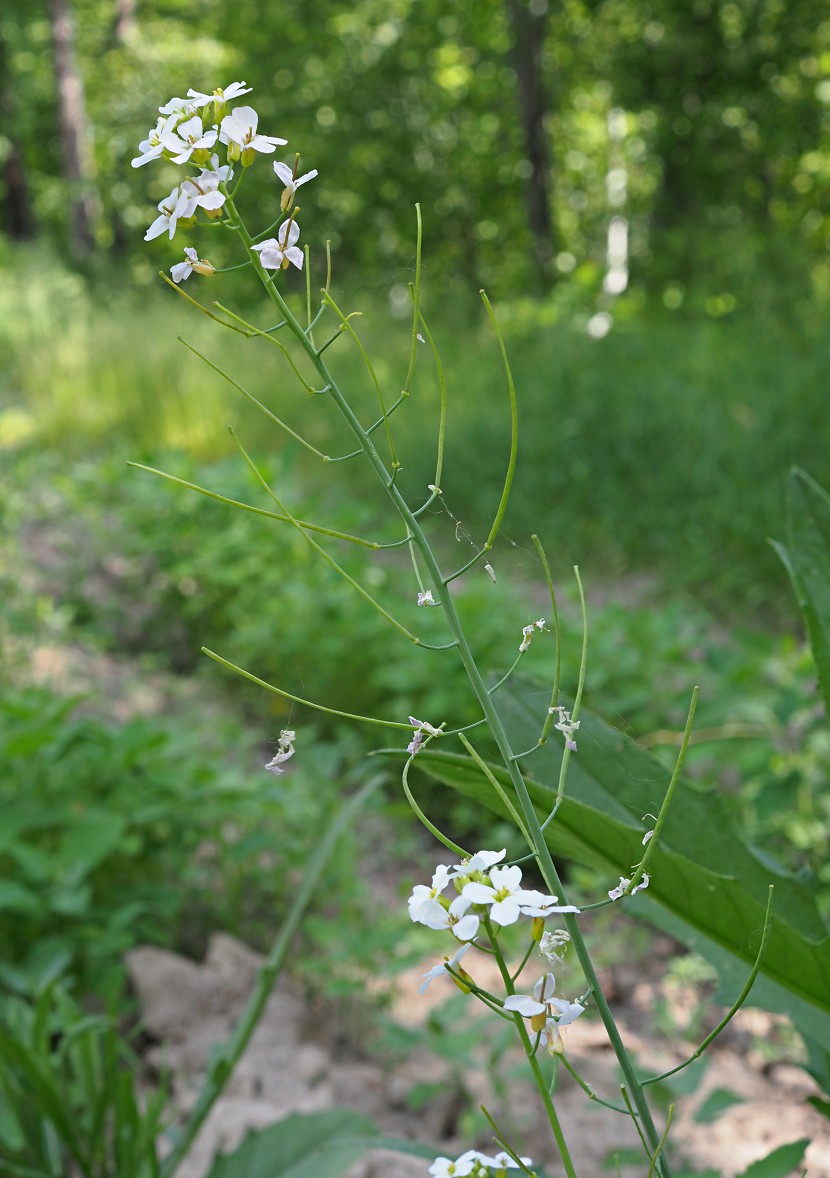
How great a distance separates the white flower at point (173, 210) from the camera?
0.54 metres

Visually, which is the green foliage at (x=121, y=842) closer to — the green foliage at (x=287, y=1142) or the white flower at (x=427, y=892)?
the green foliage at (x=287, y=1142)

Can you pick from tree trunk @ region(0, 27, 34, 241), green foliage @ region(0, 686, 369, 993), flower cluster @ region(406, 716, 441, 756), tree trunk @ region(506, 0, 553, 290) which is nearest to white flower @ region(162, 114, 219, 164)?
flower cluster @ region(406, 716, 441, 756)

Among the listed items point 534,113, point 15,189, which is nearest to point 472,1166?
point 534,113

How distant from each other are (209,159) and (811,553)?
829 millimetres

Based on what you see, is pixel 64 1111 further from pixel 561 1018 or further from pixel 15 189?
pixel 15 189

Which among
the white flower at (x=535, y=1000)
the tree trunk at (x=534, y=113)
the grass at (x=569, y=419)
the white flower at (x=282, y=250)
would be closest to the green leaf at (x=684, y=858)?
the white flower at (x=535, y=1000)

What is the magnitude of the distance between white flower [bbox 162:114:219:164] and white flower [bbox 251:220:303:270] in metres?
0.05

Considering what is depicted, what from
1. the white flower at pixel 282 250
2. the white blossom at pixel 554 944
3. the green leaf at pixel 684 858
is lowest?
the green leaf at pixel 684 858

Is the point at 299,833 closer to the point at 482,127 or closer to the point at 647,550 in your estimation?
the point at 647,550

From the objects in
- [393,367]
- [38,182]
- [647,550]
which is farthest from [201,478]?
[38,182]

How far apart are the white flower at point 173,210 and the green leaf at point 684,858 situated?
1.21ft

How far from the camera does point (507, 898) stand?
48 centimetres

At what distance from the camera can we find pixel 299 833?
91.9 inches

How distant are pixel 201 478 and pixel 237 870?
2.30m
